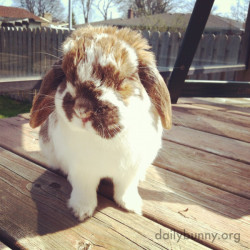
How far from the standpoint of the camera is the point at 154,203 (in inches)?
45.4

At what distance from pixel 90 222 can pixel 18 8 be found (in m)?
1.95

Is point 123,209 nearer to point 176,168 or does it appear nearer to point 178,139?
point 176,168

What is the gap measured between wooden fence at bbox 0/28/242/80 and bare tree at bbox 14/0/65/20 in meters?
0.18

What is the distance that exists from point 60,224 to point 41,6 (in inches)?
77.5

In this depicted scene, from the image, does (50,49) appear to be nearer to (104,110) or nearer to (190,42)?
(190,42)

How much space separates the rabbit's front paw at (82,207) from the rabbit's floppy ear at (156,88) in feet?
1.35

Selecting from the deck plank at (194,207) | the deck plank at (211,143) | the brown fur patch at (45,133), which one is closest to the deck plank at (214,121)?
the deck plank at (211,143)

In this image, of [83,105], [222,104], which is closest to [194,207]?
[83,105]

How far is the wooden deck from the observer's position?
3.09ft

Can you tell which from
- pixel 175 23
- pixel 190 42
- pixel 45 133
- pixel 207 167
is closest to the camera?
pixel 45 133

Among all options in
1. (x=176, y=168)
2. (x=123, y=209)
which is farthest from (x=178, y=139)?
(x=123, y=209)

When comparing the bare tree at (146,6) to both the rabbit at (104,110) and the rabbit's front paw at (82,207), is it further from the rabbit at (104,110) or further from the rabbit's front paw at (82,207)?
the rabbit's front paw at (82,207)

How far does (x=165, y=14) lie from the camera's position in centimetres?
292

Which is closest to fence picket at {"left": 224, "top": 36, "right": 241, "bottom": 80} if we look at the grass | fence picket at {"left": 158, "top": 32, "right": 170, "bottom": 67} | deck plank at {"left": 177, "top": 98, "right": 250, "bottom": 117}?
deck plank at {"left": 177, "top": 98, "right": 250, "bottom": 117}
